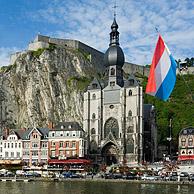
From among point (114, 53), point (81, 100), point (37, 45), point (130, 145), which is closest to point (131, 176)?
point (130, 145)

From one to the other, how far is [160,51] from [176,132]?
83667 millimetres

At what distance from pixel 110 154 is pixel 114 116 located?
23.9ft

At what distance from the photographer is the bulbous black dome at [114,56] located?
83.8m

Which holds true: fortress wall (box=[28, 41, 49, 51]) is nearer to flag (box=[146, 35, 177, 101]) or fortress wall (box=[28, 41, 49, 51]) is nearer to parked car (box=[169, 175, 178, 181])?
parked car (box=[169, 175, 178, 181])

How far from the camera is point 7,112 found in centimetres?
9850

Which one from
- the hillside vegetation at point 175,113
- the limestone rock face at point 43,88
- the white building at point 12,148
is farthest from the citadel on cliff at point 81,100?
the hillside vegetation at point 175,113

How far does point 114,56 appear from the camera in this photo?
83.9 meters

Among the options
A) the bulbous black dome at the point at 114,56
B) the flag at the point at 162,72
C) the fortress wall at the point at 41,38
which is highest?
the fortress wall at the point at 41,38

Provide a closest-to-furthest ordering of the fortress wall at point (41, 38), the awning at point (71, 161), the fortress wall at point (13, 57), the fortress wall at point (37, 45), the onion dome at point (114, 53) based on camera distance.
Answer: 1. the awning at point (71, 161)
2. the onion dome at point (114, 53)
3. the fortress wall at point (37, 45)
4. the fortress wall at point (13, 57)
5. the fortress wall at point (41, 38)

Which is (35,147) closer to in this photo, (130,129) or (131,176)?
(130,129)

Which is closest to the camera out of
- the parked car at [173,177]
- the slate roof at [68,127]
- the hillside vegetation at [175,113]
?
the parked car at [173,177]

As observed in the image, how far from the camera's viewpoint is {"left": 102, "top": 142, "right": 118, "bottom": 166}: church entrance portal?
7794 cm

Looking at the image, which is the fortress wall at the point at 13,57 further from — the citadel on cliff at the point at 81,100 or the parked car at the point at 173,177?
the parked car at the point at 173,177

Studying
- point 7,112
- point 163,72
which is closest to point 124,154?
point 7,112
